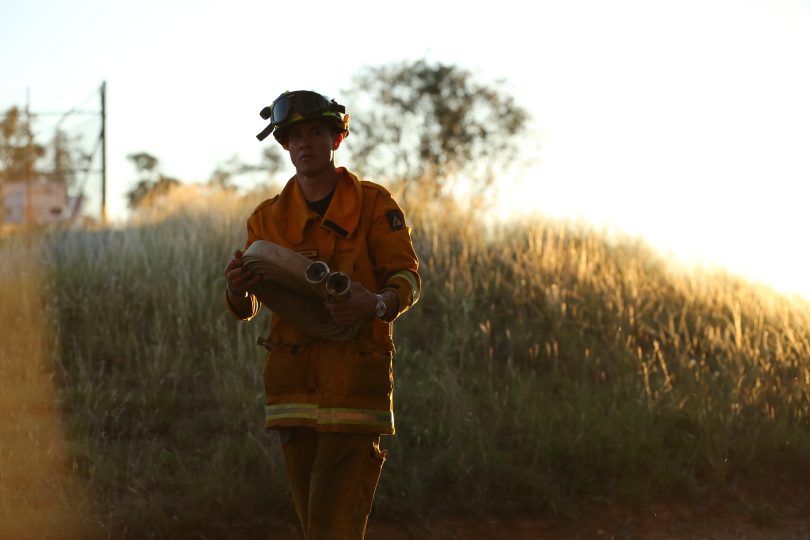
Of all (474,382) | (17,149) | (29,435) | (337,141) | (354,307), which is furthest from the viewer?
(17,149)

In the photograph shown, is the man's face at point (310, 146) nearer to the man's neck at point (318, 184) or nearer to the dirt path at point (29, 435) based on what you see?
the man's neck at point (318, 184)

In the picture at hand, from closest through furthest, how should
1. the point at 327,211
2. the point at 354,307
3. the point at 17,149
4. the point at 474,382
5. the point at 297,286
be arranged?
the point at 354,307, the point at 297,286, the point at 327,211, the point at 474,382, the point at 17,149

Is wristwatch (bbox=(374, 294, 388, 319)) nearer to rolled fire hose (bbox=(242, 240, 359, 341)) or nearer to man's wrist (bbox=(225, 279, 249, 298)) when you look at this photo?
rolled fire hose (bbox=(242, 240, 359, 341))

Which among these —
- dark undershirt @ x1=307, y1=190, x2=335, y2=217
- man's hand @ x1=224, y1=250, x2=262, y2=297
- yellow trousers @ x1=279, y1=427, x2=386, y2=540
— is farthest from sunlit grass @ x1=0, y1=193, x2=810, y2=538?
dark undershirt @ x1=307, y1=190, x2=335, y2=217

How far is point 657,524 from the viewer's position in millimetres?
6762

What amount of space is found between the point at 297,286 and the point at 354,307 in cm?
23

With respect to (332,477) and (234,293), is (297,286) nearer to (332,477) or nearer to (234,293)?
(234,293)

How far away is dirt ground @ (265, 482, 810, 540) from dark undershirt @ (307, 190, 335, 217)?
2.98 m

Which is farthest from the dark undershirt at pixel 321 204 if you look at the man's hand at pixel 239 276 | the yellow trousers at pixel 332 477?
the yellow trousers at pixel 332 477

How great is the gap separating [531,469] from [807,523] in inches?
74.8

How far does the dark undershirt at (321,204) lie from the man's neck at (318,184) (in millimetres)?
12

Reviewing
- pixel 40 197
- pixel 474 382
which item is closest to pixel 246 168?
pixel 40 197

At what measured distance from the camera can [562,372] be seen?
332 inches

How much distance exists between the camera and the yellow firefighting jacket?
11.4 ft
